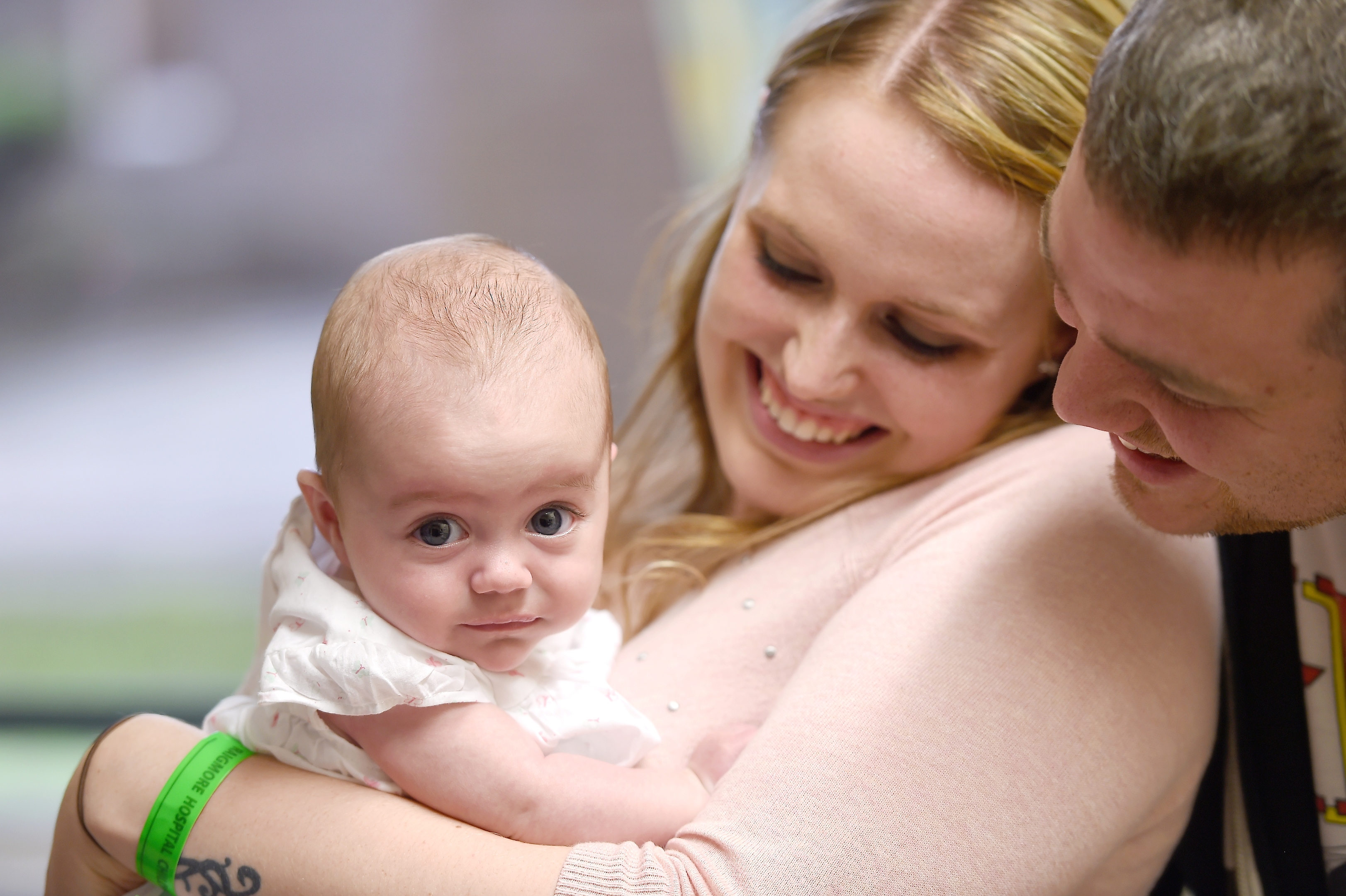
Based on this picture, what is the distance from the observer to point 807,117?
4.33 feet

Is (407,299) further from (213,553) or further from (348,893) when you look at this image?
(213,553)

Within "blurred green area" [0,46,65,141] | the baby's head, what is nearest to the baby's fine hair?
the baby's head

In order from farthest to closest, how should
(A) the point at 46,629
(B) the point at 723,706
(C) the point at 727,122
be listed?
(C) the point at 727,122, (A) the point at 46,629, (B) the point at 723,706

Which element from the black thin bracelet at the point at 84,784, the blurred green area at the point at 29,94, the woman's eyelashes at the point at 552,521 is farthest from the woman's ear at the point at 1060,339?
the blurred green area at the point at 29,94

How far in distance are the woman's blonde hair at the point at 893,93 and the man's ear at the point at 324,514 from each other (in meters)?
0.50

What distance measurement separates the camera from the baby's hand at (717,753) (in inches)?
44.0

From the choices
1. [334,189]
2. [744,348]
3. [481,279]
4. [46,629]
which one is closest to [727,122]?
[334,189]

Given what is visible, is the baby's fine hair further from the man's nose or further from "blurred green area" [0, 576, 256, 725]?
"blurred green area" [0, 576, 256, 725]

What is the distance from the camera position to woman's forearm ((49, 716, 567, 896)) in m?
0.93

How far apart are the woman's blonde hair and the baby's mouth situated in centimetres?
8

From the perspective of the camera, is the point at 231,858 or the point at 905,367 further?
the point at 905,367

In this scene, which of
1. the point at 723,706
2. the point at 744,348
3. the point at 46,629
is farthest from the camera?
the point at 46,629

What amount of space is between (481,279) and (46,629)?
1.99 meters

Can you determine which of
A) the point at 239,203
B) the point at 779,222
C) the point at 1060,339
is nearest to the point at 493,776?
the point at 779,222
